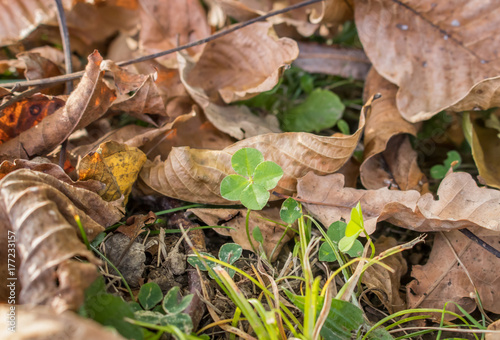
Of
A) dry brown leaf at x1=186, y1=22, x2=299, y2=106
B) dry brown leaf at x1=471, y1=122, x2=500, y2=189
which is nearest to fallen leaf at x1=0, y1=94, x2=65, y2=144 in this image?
dry brown leaf at x1=186, y1=22, x2=299, y2=106

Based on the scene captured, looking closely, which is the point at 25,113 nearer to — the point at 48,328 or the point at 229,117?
the point at 229,117

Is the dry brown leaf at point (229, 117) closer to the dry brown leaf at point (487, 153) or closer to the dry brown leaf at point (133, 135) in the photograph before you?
the dry brown leaf at point (133, 135)

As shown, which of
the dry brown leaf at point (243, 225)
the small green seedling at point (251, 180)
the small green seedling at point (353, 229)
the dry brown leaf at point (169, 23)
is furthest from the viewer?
the dry brown leaf at point (169, 23)

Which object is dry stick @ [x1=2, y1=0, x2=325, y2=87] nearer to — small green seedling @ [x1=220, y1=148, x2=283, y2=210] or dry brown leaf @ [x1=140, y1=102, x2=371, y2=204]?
dry brown leaf @ [x1=140, y1=102, x2=371, y2=204]

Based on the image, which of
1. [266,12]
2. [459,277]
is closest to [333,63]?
[266,12]

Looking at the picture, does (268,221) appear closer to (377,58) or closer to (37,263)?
(37,263)

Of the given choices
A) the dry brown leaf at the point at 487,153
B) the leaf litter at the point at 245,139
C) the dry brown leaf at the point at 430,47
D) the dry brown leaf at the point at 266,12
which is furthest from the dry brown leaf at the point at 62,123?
the dry brown leaf at the point at 487,153

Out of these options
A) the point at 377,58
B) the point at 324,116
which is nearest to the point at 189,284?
the point at 324,116
